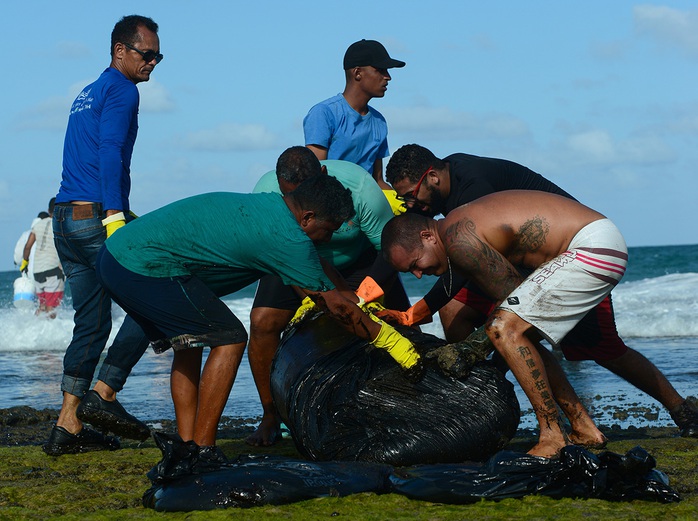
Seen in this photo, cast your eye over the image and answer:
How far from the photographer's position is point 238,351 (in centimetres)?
396

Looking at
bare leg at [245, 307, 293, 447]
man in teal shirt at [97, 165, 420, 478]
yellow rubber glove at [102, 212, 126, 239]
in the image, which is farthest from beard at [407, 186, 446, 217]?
yellow rubber glove at [102, 212, 126, 239]

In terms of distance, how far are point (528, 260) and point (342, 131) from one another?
1659 millimetres

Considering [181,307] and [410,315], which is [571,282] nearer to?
[410,315]

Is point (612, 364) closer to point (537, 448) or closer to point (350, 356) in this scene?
point (537, 448)

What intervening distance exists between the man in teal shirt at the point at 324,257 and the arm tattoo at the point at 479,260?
2.18ft

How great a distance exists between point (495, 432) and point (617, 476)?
0.79 m

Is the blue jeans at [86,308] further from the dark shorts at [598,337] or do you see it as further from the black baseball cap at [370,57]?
the dark shorts at [598,337]

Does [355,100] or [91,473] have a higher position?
[355,100]

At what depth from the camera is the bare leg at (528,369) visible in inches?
157

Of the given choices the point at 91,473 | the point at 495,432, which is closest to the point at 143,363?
the point at 91,473

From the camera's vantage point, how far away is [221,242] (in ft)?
12.7

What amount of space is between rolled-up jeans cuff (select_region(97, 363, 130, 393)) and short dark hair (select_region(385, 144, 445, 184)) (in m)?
1.72

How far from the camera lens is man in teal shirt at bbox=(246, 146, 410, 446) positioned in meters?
4.58

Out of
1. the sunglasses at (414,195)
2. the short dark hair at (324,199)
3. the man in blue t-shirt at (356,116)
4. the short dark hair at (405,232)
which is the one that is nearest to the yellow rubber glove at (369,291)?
the short dark hair at (405,232)
